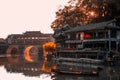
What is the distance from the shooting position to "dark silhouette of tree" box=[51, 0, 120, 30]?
78075mm

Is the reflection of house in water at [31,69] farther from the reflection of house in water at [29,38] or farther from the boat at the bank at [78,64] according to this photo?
the reflection of house in water at [29,38]

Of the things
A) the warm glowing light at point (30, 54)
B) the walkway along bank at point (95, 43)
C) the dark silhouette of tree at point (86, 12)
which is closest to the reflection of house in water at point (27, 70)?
the walkway along bank at point (95, 43)

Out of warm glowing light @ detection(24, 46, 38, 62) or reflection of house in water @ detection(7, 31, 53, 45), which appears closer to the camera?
warm glowing light @ detection(24, 46, 38, 62)

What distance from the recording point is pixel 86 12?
93.2 metres

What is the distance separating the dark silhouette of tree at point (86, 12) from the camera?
78075mm

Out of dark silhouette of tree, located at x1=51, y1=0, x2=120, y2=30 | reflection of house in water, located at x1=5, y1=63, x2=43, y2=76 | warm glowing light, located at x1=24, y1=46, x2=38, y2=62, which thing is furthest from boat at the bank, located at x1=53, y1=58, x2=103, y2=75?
warm glowing light, located at x1=24, y1=46, x2=38, y2=62

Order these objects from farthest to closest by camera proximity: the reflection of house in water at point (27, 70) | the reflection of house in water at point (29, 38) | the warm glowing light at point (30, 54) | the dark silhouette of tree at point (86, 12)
Result: the reflection of house in water at point (29, 38) → the warm glowing light at point (30, 54) → the dark silhouette of tree at point (86, 12) → the reflection of house in water at point (27, 70)

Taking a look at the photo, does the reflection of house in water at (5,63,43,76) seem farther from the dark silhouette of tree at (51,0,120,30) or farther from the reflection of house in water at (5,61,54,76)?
the dark silhouette of tree at (51,0,120,30)

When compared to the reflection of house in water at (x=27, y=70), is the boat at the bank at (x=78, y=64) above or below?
above

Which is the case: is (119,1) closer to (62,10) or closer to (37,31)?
(62,10)

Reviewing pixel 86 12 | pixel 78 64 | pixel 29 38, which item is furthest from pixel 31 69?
pixel 29 38

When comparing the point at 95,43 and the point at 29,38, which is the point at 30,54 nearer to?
the point at 29,38

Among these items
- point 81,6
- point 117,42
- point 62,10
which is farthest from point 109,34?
point 62,10

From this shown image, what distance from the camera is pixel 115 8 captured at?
76188 mm
